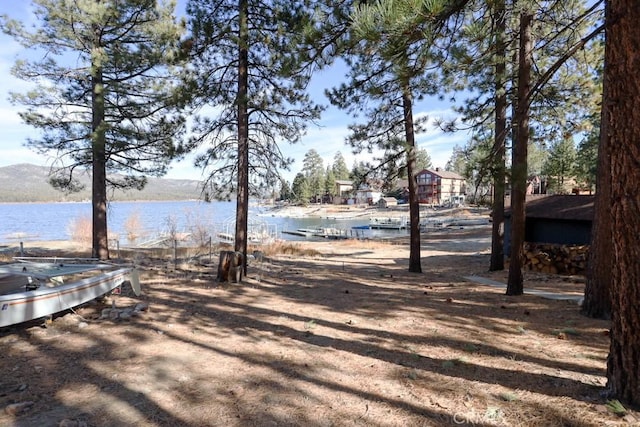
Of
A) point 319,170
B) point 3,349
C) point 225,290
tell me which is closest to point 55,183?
point 225,290

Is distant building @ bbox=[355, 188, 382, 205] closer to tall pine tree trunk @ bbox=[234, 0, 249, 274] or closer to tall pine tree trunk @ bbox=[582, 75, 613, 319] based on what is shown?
tall pine tree trunk @ bbox=[234, 0, 249, 274]

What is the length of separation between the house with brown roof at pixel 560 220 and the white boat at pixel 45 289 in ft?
40.3

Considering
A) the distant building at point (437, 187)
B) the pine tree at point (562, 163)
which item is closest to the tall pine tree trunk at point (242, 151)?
the pine tree at point (562, 163)

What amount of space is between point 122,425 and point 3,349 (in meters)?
2.58

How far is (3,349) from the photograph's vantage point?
410 cm

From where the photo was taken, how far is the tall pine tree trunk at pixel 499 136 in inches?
198

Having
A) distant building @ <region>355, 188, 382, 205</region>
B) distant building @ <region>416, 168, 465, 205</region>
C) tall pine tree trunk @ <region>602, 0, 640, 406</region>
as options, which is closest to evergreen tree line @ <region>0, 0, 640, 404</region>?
tall pine tree trunk @ <region>602, 0, 640, 406</region>

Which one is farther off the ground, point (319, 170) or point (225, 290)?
point (319, 170)

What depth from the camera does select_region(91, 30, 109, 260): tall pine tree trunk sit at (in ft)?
31.5

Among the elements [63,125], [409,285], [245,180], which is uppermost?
[63,125]

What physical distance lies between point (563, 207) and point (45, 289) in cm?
1393

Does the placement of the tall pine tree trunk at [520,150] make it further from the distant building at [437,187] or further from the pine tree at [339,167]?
the pine tree at [339,167]

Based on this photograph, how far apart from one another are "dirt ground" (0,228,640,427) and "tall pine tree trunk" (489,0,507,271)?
82.1 inches

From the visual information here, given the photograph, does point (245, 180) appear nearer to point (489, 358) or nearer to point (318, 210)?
point (489, 358)
